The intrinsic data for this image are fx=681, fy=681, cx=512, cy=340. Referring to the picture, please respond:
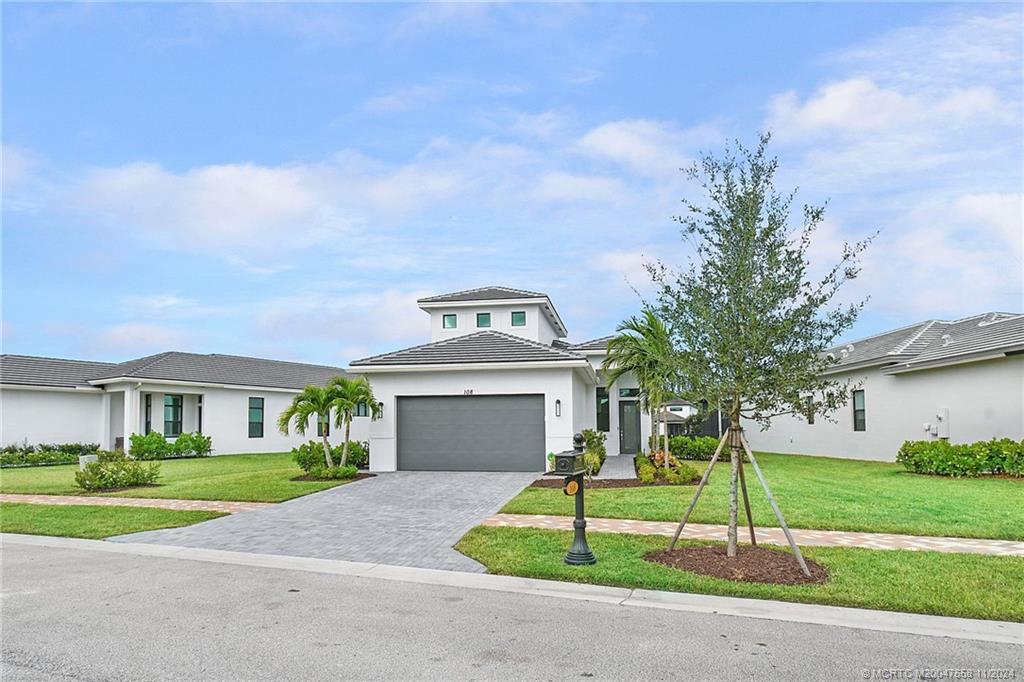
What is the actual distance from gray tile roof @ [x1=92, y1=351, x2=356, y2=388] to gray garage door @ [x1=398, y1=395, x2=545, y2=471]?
13.8 metres

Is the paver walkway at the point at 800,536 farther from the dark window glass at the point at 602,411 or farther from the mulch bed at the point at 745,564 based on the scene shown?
the dark window glass at the point at 602,411

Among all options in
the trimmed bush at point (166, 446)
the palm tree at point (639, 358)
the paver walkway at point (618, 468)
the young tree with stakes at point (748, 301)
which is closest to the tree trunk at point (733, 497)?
the young tree with stakes at point (748, 301)

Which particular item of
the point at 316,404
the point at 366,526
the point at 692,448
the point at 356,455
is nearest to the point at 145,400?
the point at 356,455

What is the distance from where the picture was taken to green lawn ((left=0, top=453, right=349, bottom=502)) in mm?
14703

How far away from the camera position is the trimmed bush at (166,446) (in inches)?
1024

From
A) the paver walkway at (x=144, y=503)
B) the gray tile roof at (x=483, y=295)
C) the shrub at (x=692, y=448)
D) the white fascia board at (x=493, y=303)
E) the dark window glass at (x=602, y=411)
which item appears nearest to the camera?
the paver walkway at (x=144, y=503)

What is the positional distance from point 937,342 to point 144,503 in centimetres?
2427

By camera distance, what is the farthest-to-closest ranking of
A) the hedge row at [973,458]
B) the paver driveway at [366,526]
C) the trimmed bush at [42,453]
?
the trimmed bush at [42,453]
the hedge row at [973,458]
the paver driveway at [366,526]

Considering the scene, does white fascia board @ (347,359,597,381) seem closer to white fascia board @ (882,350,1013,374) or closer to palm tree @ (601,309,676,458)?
palm tree @ (601,309,676,458)

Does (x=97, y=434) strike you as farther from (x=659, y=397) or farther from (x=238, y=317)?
(x=659, y=397)

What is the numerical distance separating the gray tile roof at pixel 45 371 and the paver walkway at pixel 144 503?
14913 mm

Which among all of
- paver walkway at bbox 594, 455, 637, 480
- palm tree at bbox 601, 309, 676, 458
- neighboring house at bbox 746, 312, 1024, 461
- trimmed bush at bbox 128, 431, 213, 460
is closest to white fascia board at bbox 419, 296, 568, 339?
paver walkway at bbox 594, 455, 637, 480

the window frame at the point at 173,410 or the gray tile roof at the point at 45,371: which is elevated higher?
the gray tile roof at the point at 45,371

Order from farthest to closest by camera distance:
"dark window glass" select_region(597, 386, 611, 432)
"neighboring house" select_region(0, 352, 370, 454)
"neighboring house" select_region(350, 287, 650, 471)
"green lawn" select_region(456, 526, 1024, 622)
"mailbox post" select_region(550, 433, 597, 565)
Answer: "dark window glass" select_region(597, 386, 611, 432)
"neighboring house" select_region(0, 352, 370, 454)
"neighboring house" select_region(350, 287, 650, 471)
"mailbox post" select_region(550, 433, 597, 565)
"green lawn" select_region(456, 526, 1024, 622)
